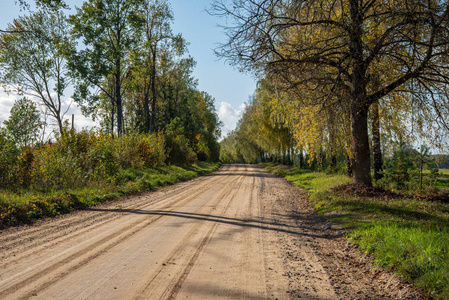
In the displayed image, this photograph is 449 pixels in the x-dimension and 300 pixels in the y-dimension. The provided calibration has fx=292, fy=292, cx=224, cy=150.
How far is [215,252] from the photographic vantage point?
220 inches

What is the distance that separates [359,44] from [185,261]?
8.44m

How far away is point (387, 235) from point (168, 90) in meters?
38.9

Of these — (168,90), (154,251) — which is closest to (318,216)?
(154,251)

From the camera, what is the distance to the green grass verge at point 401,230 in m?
4.27

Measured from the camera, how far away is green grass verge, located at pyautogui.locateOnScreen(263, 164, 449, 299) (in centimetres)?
427

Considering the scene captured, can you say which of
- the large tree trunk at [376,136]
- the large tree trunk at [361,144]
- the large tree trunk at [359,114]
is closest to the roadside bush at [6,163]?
the large tree trunk at [359,114]

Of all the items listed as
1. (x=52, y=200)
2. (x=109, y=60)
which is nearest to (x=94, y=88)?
(x=109, y=60)

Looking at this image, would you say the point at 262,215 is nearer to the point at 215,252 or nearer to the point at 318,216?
the point at 318,216

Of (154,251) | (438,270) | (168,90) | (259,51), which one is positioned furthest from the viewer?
(168,90)

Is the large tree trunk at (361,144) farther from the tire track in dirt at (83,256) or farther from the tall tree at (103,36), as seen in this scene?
the tall tree at (103,36)

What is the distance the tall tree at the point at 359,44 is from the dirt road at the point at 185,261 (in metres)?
4.86

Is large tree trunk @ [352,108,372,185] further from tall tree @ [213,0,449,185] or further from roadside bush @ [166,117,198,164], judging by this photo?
roadside bush @ [166,117,198,164]

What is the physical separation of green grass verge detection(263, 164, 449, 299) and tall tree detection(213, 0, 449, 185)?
234cm

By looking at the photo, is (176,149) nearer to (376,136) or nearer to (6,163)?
(6,163)
